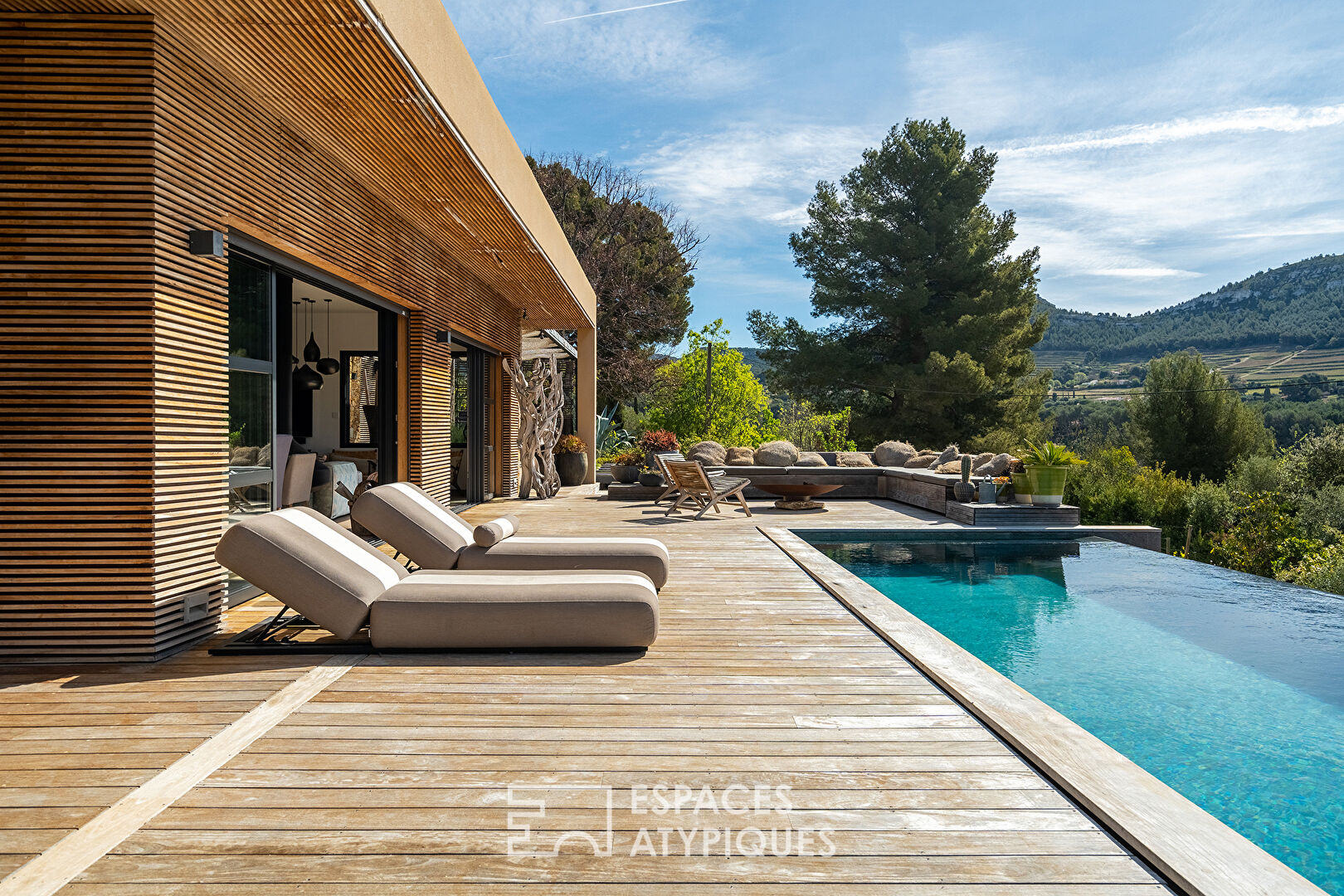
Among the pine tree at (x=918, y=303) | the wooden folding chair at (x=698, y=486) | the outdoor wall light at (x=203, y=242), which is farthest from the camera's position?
the pine tree at (x=918, y=303)

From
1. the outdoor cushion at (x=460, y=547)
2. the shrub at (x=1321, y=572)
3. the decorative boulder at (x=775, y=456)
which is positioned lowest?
the shrub at (x=1321, y=572)

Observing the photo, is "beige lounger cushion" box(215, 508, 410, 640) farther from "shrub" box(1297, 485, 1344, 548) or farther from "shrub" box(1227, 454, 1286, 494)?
"shrub" box(1227, 454, 1286, 494)

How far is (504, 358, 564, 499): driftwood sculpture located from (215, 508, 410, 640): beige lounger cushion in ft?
24.9

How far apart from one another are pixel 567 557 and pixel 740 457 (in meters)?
9.64

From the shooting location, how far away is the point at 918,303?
74.2 ft

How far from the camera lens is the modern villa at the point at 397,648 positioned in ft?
6.53

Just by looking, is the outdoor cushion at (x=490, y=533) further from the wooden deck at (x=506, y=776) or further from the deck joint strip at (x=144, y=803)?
the deck joint strip at (x=144, y=803)

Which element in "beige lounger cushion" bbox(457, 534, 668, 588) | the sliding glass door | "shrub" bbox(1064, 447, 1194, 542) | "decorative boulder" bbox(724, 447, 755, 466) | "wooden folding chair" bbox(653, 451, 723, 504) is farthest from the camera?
"decorative boulder" bbox(724, 447, 755, 466)

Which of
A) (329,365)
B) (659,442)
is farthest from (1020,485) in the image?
(329,365)

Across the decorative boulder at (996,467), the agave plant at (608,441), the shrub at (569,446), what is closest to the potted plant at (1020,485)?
the decorative boulder at (996,467)

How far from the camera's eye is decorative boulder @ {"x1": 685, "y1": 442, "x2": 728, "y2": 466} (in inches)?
544

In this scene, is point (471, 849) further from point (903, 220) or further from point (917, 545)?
point (903, 220)

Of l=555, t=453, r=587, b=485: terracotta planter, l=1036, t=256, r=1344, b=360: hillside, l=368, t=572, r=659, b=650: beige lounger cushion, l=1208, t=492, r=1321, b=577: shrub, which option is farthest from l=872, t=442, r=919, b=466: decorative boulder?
l=1036, t=256, r=1344, b=360: hillside

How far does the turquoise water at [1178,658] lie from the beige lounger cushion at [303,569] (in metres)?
3.44
